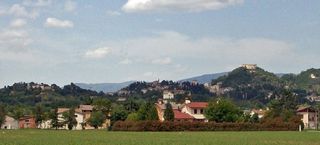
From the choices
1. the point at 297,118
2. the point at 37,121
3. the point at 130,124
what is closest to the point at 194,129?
the point at 130,124

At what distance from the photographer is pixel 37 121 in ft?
472

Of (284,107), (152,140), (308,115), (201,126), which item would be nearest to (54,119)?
(201,126)

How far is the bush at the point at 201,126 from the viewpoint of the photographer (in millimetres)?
97188

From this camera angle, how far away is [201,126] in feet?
327

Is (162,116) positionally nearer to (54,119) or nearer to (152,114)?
(54,119)

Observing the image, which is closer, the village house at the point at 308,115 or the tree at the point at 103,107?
the tree at the point at 103,107

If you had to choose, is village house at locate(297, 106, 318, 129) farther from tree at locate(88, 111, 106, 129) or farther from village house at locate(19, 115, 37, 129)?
village house at locate(19, 115, 37, 129)

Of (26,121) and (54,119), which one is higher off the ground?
(54,119)

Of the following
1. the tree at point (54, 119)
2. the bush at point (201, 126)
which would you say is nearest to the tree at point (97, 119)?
the tree at point (54, 119)

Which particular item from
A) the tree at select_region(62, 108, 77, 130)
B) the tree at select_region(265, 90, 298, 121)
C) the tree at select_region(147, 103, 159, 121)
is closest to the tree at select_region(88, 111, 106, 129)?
the tree at select_region(62, 108, 77, 130)

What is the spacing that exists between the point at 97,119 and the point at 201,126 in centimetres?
3639

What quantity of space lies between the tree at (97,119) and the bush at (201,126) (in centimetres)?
2785

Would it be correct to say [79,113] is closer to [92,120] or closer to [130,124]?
[92,120]

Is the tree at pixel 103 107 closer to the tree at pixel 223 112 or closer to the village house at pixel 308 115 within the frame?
the tree at pixel 223 112
